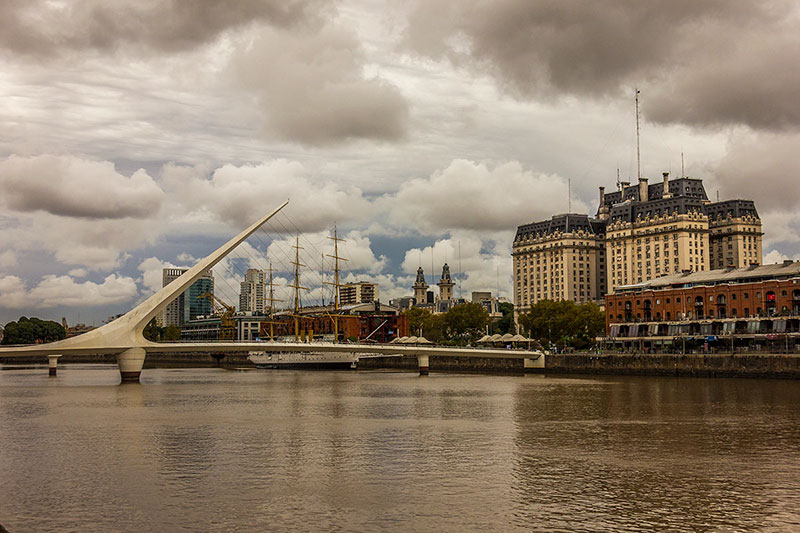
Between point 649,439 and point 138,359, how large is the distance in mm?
47301

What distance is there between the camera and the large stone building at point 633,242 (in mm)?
135375

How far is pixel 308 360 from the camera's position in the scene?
105000 mm

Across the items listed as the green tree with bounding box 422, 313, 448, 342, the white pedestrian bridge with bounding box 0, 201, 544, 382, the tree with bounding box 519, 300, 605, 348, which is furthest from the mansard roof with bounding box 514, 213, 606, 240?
the white pedestrian bridge with bounding box 0, 201, 544, 382

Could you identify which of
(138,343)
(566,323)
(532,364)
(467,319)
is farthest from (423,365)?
(467,319)

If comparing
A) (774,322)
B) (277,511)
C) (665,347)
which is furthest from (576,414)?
(665,347)

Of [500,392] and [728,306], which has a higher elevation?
[728,306]

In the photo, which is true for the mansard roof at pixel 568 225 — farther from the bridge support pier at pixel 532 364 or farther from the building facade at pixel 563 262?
the bridge support pier at pixel 532 364

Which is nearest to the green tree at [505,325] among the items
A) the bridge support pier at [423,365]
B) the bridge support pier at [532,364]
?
the bridge support pier at [532,364]

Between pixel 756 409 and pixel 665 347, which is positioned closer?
pixel 756 409

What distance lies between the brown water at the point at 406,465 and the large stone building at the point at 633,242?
9502 cm

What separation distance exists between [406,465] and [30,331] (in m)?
160

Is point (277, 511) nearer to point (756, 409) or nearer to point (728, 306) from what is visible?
point (756, 409)

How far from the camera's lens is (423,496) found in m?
19.7

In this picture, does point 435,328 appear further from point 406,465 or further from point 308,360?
point 406,465
